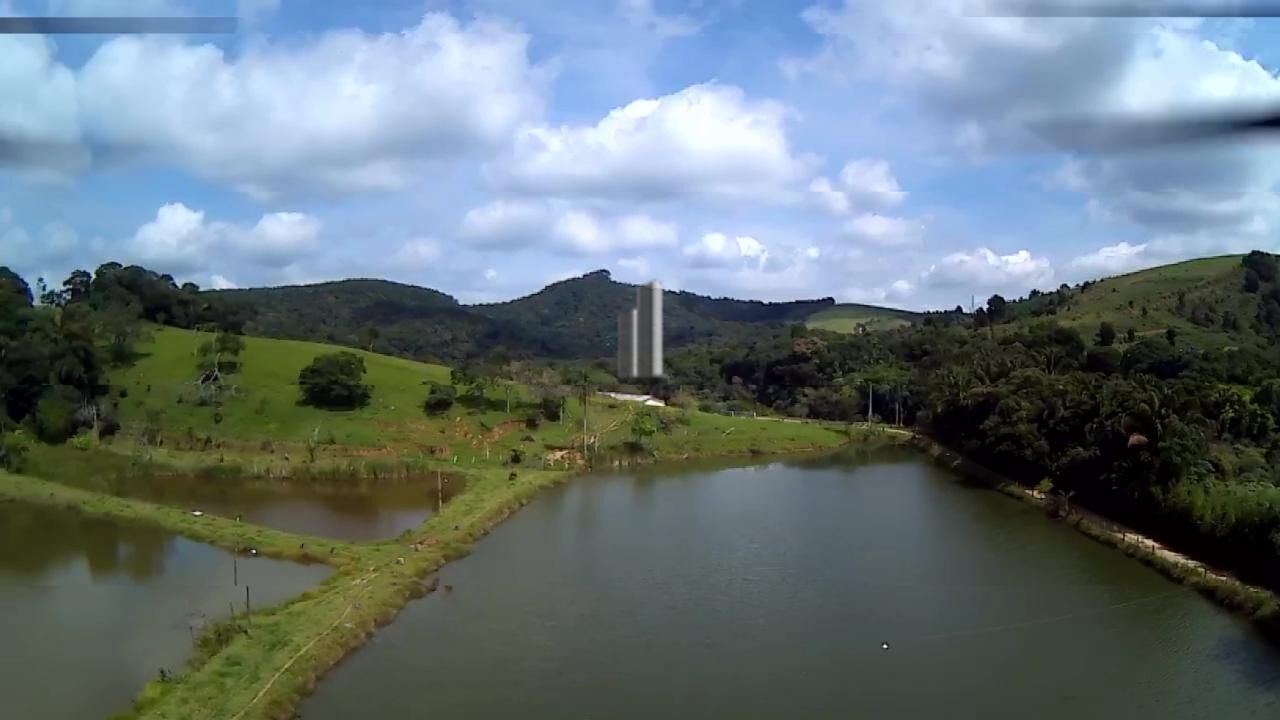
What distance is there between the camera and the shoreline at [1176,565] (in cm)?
1731

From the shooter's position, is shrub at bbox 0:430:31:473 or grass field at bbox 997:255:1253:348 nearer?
shrub at bbox 0:430:31:473

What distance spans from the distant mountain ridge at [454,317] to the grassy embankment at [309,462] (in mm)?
14517

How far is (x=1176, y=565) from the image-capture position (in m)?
20.7

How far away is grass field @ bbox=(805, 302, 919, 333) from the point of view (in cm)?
9569

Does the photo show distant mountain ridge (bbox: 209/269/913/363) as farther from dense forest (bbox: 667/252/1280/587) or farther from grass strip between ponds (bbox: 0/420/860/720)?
grass strip between ponds (bbox: 0/420/860/720)

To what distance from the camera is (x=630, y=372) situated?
3.77 m

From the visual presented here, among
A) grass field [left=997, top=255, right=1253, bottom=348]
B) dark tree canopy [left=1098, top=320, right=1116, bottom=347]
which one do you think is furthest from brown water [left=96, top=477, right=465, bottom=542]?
grass field [left=997, top=255, right=1253, bottom=348]

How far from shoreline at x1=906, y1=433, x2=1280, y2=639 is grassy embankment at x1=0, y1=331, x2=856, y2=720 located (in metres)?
15.5

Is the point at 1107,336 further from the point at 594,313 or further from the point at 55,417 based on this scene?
the point at 55,417

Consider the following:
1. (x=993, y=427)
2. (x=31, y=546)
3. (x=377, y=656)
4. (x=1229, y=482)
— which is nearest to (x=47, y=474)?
(x=31, y=546)

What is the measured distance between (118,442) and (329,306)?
70.0 metres

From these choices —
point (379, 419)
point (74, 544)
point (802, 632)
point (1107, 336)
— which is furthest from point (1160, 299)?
point (74, 544)

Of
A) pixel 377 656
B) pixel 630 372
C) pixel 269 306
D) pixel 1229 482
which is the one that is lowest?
pixel 377 656

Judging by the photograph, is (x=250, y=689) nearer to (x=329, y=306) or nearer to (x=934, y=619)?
(x=934, y=619)
